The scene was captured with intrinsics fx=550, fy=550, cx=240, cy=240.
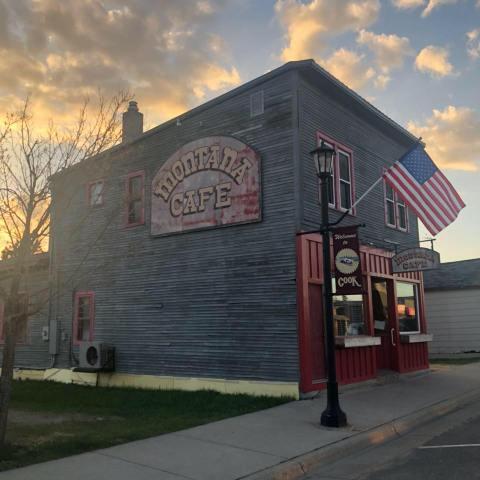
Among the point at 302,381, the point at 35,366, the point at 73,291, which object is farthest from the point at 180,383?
the point at 35,366

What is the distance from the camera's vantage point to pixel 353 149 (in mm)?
15984

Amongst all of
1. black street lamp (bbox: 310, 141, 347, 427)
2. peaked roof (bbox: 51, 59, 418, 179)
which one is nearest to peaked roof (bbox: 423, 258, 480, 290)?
peaked roof (bbox: 51, 59, 418, 179)

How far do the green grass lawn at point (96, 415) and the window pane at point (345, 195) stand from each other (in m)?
5.90

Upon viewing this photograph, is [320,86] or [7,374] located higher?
[320,86]

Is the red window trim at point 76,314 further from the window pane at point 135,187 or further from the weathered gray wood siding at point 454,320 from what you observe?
the weathered gray wood siding at point 454,320

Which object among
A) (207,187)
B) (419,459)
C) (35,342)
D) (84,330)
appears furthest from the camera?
(35,342)

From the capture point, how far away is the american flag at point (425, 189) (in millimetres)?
13141

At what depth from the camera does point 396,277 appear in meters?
17.0

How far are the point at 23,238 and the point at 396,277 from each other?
38.6 feet

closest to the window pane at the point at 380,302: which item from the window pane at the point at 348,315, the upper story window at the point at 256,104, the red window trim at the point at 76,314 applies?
the window pane at the point at 348,315

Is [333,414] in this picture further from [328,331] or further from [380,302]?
[380,302]

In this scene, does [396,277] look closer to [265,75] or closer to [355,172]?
[355,172]

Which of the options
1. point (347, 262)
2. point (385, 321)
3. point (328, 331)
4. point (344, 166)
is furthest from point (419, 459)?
point (344, 166)

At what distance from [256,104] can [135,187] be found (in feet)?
16.2
